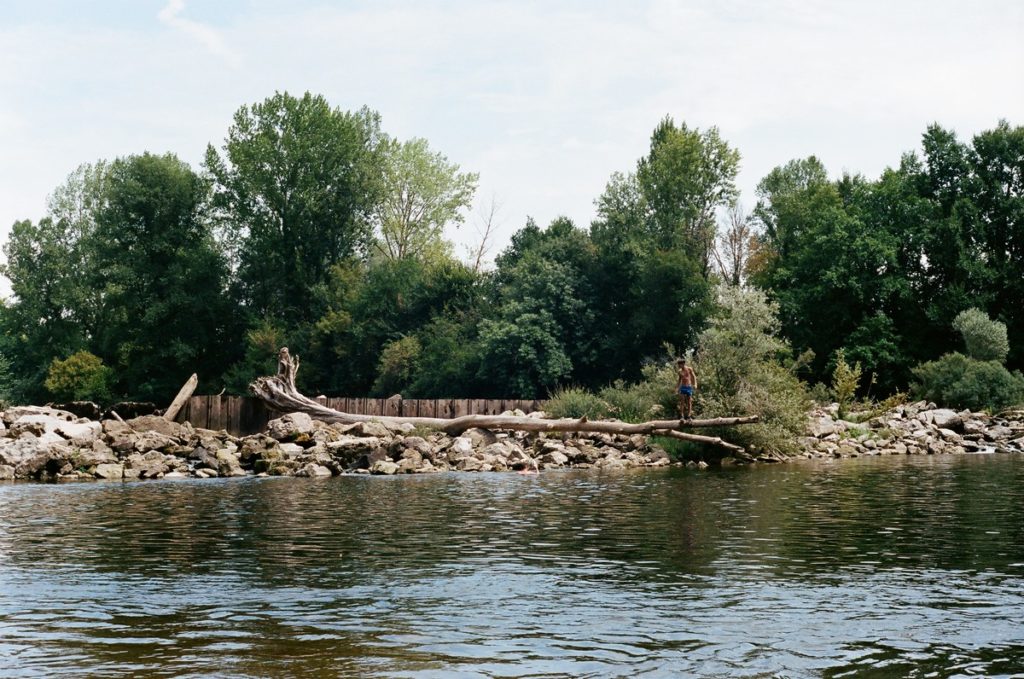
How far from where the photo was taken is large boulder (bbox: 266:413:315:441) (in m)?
31.2

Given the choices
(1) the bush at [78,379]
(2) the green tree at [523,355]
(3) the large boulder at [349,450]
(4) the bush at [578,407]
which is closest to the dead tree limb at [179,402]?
(3) the large boulder at [349,450]

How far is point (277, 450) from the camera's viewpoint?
29172 mm

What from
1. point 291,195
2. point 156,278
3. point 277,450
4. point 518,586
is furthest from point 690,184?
point 518,586

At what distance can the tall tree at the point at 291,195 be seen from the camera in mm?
70312

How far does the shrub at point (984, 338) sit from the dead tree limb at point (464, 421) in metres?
21.2

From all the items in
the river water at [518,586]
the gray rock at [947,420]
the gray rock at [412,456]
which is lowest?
the river water at [518,586]

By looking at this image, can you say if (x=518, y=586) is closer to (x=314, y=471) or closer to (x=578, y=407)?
(x=314, y=471)

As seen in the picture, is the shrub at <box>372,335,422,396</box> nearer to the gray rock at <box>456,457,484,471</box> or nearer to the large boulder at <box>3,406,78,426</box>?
the large boulder at <box>3,406,78,426</box>

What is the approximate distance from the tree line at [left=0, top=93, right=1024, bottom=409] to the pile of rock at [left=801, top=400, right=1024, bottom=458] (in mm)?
10487

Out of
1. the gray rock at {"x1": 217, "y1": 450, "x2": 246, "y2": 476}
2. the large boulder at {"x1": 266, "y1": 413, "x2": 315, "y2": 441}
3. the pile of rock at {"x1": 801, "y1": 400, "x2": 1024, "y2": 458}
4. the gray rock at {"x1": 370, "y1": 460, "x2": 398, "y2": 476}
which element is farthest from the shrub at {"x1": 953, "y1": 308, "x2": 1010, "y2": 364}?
the gray rock at {"x1": 217, "y1": 450, "x2": 246, "y2": 476}

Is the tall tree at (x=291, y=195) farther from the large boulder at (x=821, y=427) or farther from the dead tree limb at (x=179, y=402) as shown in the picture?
the large boulder at (x=821, y=427)

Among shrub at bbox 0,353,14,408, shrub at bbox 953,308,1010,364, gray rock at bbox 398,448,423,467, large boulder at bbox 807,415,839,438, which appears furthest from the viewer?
shrub at bbox 0,353,14,408

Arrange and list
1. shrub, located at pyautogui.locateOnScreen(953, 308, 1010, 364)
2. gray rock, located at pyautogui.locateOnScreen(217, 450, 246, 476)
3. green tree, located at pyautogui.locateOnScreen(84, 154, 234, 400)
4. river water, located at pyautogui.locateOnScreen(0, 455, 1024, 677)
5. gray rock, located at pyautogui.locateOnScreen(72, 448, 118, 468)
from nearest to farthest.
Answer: river water, located at pyautogui.locateOnScreen(0, 455, 1024, 677) < gray rock, located at pyautogui.locateOnScreen(72, 448, 118, 468) < gray rock, located at pyautogui.locateOnScreen(217, 450, 246, 476) < shrub, located at pyautogui.locateOnScreen(953, 308, 1010, 364) < green tree, located at pyautogui.locateOnScreen(84, 154, 234, 400)

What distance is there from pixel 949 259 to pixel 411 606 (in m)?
49.2
